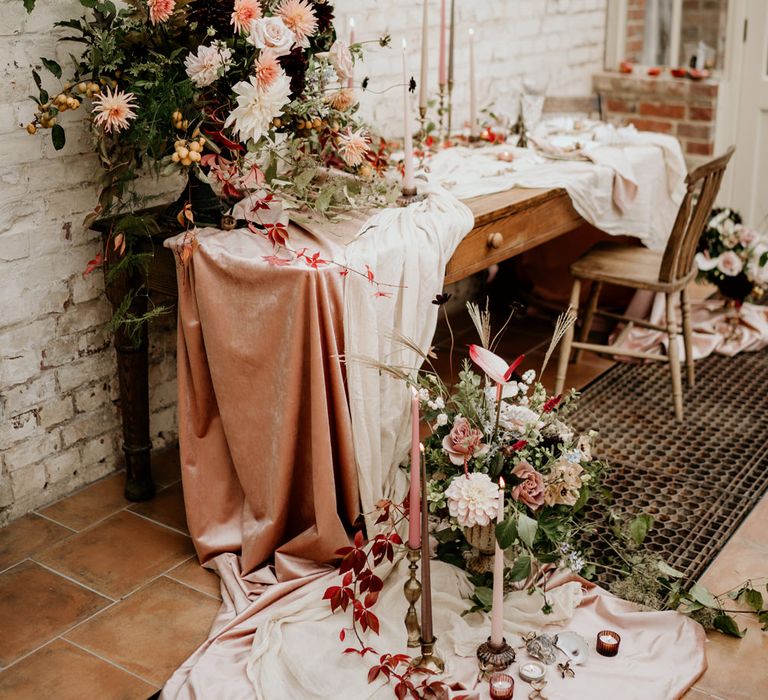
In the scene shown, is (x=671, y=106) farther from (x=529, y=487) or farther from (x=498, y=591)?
(x=498, y=591)

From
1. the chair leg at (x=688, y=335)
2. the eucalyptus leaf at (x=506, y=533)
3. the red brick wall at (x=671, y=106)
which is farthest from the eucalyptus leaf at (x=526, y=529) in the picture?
the red brick wall at (x=671, y=106)

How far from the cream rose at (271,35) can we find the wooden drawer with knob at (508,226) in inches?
31.6

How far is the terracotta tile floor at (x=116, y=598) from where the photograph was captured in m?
2.23

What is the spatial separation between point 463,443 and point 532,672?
524 mm

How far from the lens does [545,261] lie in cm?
455

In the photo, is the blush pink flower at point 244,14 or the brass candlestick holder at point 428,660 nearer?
the brass candlestick holder at point 428,660

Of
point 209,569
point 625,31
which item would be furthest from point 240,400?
point 625,31

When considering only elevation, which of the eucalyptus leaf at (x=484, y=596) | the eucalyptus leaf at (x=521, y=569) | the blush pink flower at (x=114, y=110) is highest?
the blush pink flower at (x=114, y=110)

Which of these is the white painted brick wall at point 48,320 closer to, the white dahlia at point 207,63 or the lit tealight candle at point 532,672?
the white dahlia at point 207,63

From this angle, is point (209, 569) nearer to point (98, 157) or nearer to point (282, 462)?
point (282, 462)

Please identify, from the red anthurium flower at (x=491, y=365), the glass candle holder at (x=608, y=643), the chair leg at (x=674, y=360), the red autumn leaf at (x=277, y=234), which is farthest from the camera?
the chair leg at (x=674, y=360)

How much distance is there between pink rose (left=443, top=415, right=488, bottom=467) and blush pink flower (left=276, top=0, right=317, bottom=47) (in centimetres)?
105

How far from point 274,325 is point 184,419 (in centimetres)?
40

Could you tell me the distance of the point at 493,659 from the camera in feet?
7.11
